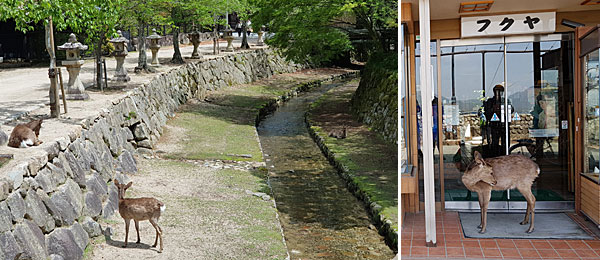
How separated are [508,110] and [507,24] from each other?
134cm

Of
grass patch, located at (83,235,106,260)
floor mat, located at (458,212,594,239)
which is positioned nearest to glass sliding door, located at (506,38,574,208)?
floor mat, located at (458,212,594,239)

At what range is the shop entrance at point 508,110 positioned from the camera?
9609mm

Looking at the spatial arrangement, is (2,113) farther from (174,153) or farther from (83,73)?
(83,73)

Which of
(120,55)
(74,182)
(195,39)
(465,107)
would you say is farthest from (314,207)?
(195,39)

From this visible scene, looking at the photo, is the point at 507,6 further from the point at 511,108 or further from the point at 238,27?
the point at 238,27

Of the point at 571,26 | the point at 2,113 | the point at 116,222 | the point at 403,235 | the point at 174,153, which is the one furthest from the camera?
the point at 174,153

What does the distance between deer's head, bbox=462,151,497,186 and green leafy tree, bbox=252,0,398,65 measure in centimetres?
1189

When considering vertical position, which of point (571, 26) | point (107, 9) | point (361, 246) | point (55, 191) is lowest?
point (361, 246)

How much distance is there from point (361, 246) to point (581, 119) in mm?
4111

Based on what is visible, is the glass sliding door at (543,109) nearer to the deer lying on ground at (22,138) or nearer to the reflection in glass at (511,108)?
the reflection in glass at (511,108)

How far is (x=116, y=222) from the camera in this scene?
1024 centimetres

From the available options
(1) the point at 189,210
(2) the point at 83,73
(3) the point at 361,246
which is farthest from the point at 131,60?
(3) the point at 361,246

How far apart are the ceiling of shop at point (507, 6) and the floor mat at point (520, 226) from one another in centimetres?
306

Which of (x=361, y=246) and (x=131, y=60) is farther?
(x=131, y=60)
